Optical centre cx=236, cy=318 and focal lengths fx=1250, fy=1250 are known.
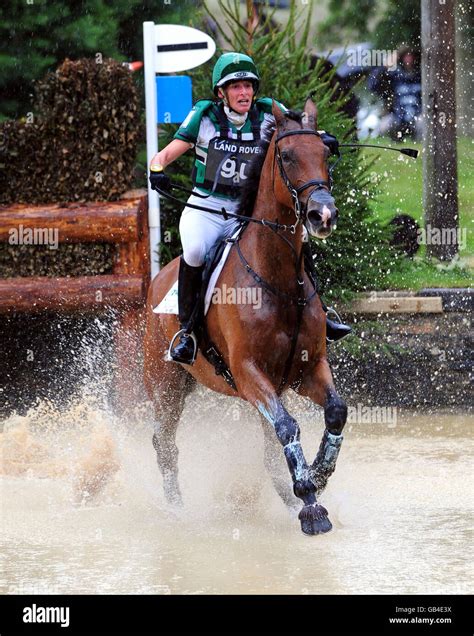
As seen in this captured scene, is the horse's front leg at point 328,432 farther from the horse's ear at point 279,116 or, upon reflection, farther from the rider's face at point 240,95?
the rider's face at point 240,95

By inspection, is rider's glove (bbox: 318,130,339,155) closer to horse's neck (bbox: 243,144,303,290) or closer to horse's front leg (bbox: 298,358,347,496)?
horse's neck (bbox: 243,144,303,290)

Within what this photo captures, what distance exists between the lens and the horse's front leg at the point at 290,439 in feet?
21.6

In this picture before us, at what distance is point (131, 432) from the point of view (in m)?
10.4

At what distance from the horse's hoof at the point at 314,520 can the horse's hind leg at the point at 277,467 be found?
1160 mm

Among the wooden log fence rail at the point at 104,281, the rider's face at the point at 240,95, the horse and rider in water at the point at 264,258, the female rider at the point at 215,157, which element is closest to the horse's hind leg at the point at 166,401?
the horse and rider in water at the point at 264,258

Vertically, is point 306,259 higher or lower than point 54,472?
higher

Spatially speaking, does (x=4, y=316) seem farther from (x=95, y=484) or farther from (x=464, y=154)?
(x=464, y=154)

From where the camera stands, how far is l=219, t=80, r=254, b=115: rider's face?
7398 mm

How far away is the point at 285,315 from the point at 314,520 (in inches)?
46.4

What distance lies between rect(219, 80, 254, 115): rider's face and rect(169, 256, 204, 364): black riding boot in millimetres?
992

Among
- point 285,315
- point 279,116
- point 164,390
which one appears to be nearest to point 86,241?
point 164,390

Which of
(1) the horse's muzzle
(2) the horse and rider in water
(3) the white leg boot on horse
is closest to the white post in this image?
(3) the white leg boot on horse
